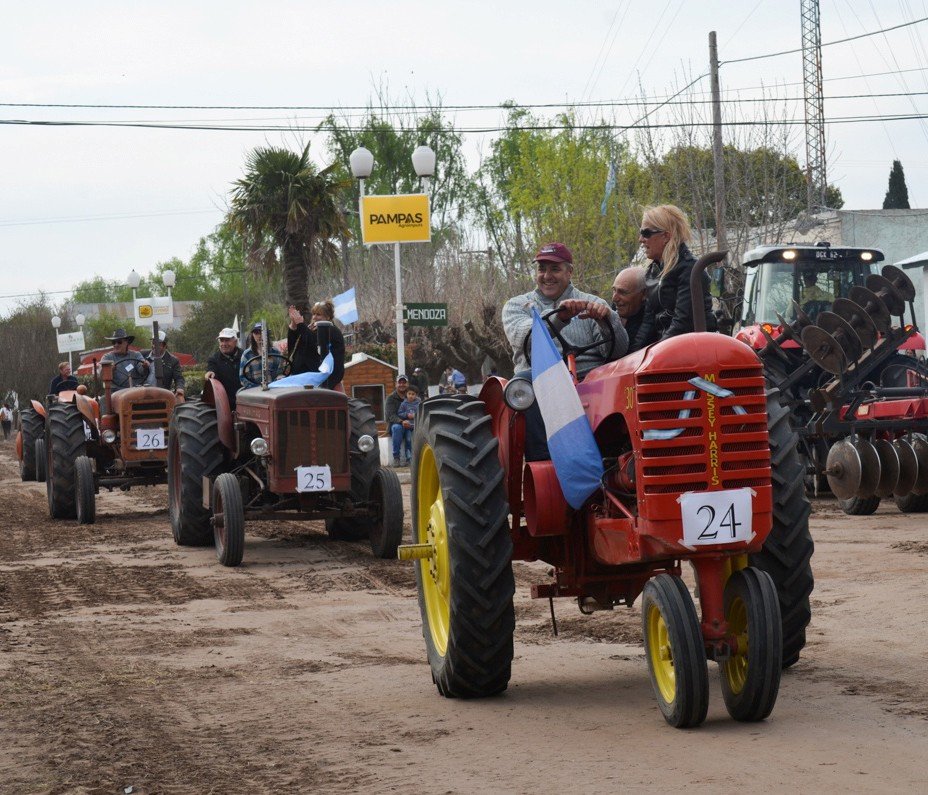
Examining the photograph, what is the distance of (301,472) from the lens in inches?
456

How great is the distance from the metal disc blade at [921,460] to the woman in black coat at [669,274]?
734 cm

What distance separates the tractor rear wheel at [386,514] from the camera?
11.4 metres

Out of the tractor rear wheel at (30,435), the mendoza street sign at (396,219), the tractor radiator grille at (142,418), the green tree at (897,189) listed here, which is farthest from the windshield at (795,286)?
the green tree at (897,189)

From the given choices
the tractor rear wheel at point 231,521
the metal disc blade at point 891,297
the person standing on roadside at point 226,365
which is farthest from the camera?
the metal disc blade at point 891,297

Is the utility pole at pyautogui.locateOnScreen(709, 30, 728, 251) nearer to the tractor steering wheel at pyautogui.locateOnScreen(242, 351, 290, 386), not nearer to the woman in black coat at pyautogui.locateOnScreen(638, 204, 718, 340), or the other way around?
the tractor steering wheel at pyautogui.locateOnScreen(242, 351, 290, 386)

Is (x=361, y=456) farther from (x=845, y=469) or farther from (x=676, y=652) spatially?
(x=676, y=652)

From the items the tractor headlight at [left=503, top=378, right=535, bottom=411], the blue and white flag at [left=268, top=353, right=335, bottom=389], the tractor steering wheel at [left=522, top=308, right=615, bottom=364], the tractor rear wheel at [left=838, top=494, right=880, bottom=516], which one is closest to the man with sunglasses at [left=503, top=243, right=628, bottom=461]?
the tractor steering wheel at [left=522, top=308, right=615, bottom=364]

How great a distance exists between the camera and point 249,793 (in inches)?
181

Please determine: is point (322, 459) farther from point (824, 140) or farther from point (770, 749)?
point (824, 140)

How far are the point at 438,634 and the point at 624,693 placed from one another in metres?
1.01

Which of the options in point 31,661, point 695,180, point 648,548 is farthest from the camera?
point 695,180

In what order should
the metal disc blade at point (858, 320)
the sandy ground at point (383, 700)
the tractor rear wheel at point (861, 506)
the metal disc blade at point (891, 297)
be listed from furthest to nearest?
1. the metal disc blade at point (891, 297)
2. the tractor rear wheel at point (861, 506)
3. the metal disc blade at point (858, 320)
4. the sandy ground at point (383, 700)

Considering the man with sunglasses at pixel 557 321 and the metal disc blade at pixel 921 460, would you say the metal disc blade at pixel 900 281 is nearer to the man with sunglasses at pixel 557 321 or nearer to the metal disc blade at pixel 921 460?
the metal disc blade at pixel 921 460

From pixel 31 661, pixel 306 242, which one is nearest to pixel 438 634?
pixel 31 661
